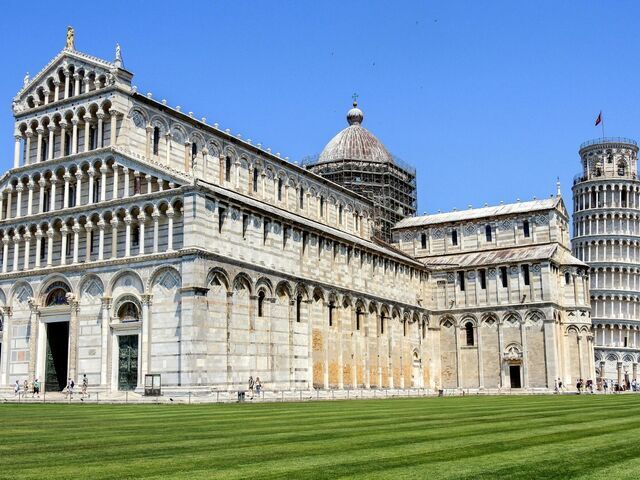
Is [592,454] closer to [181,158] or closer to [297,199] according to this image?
[181,158]

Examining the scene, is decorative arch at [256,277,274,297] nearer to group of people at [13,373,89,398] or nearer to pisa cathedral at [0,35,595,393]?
pisa cathedral at [0,35,595,393]

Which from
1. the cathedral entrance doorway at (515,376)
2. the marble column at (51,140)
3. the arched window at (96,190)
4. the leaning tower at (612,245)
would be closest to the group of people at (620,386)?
the leaning tower at (612,245)

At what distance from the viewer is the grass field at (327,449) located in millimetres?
11367

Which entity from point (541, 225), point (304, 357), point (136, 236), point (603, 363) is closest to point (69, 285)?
point (136, 236)

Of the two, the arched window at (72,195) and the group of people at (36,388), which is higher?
the arched window at (72,195)

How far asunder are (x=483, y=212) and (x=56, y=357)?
45.9 m

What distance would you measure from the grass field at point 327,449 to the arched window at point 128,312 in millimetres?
24156

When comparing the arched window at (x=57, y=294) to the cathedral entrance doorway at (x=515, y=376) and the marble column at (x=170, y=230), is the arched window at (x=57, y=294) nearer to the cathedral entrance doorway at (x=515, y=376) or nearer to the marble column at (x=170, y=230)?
the marble column at (x=170, y=230)

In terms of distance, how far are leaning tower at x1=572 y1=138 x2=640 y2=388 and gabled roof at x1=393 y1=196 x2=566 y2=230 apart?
3006 cm

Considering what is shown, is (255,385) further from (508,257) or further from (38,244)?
(508,257)

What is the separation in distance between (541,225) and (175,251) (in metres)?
42.5

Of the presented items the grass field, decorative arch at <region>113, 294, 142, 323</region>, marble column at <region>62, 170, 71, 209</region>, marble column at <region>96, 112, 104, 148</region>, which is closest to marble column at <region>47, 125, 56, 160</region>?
marble column at <region>62, 170, 71, 209</region>

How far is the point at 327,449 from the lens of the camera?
14.1 m

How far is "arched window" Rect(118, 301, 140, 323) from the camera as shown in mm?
46156
